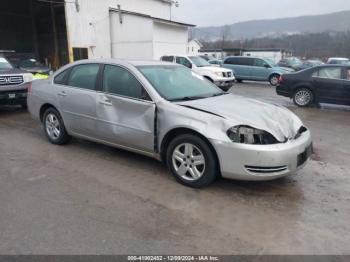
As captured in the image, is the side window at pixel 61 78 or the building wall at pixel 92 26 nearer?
the side window at pixel 61 78

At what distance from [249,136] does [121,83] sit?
2.11 meters

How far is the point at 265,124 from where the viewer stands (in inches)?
165

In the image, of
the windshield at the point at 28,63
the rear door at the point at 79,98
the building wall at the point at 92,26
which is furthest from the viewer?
the building wall at the point at 92,26

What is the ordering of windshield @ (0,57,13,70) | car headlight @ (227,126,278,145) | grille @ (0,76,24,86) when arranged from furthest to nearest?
1. windshield @ (0,57,13,70)
2. grille @ (0,76,24,86)
3. car headlight @ (227,126,278,145)

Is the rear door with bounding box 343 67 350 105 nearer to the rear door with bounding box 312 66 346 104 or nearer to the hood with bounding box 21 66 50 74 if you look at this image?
the rear door with bounding box 312 66 346 104

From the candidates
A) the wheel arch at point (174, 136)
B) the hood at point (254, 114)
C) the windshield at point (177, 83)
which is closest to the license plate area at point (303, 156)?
the hood at point (254, 114)

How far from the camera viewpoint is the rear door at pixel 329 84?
1052 centimetres

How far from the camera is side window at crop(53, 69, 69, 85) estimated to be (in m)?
6.07

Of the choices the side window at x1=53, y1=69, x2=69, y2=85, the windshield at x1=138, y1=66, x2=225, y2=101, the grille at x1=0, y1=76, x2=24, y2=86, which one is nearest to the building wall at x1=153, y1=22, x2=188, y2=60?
the grille at x1=0, y1=76, x2=24, y2=86

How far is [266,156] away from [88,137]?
2.97 meters

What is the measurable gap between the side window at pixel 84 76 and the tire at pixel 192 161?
1863mm

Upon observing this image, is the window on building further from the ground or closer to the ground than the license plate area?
further from the ground

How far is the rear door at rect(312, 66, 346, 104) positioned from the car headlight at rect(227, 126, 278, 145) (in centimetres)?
758

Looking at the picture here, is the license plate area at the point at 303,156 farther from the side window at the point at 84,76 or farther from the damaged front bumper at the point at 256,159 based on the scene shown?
the side window at the point at 84,76
